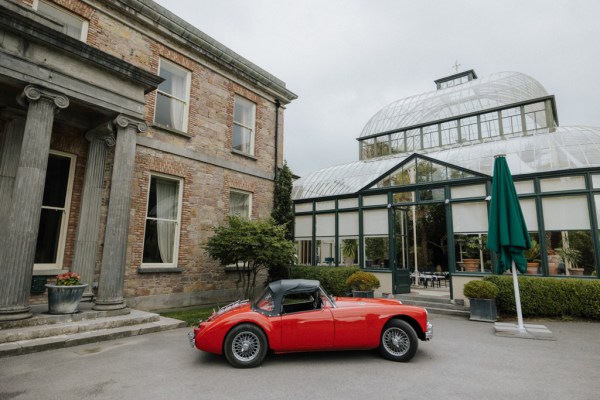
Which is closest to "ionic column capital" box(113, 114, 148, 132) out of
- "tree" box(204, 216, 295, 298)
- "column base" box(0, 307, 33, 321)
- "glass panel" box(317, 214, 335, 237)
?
"tree" box(204, 216, 295, 298)

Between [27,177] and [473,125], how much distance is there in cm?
1849

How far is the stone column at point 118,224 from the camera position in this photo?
6797 millimetres

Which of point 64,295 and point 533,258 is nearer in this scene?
point 64,295

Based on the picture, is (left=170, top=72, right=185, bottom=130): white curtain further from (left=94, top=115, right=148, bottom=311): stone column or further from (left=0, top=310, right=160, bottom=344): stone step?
(left=0, top=310, right=160, bottom=344): stone step

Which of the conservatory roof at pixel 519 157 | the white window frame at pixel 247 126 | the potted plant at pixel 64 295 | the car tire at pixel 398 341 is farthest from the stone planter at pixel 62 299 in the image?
the conservatory roof at pixel 519 157

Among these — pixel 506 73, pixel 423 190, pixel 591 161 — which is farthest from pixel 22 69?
pixel 506 73

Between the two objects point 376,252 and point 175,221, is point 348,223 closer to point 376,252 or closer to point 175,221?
point 376,252

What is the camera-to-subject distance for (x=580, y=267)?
8750 millimetres

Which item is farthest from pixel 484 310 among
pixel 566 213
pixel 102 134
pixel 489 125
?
pixel 489 125

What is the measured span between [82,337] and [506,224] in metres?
8.73

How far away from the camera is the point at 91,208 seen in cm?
776

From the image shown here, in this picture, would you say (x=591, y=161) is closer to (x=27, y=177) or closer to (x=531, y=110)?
(x=531, y=110)

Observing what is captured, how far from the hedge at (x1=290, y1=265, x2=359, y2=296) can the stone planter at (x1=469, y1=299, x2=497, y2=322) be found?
12.6ft

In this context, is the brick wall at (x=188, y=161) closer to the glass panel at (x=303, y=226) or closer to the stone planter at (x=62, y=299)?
the stone planter at (x=62, y=299)
